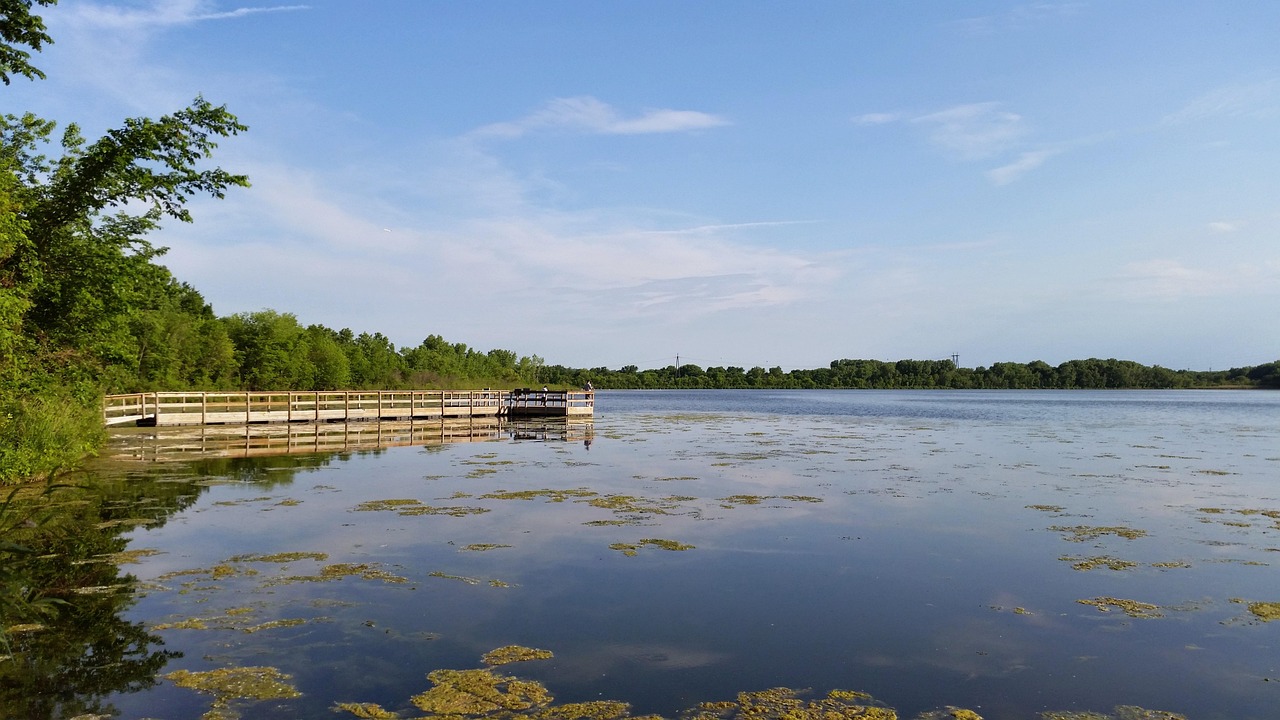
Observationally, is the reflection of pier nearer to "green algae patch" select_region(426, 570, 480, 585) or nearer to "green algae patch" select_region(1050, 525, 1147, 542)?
"green algae patch" select_region(426, 570, 480, 585)

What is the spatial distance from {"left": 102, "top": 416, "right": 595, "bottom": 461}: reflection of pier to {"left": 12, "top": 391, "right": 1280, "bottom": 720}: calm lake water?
19.4 ft

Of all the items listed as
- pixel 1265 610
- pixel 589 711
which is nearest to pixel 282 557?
pixel 589 711

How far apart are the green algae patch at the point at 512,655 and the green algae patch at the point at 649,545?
449 cm

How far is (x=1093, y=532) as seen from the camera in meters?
14.2

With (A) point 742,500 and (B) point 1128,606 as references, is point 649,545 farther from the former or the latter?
(B) point 1128,606

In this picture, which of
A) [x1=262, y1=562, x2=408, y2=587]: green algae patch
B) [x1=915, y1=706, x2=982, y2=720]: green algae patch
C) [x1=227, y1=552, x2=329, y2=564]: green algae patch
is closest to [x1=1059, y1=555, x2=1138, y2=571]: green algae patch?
[x1=915, y1=706, x2=982, y2=720]: green algae patch

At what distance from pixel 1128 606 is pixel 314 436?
109 feet

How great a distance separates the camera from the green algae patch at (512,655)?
24.8ft

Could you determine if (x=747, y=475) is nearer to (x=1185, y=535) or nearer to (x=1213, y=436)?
(x=1185, y=535)

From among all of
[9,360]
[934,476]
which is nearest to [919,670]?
[934,476]

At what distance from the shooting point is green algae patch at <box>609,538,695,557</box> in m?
12.5

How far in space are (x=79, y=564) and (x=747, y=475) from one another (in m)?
15.8

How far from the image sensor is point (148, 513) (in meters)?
15.2

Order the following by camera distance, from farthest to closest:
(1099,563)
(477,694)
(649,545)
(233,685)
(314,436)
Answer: (314,436)
(649,545)
(1099,563)
(233,685)
(477,694)
